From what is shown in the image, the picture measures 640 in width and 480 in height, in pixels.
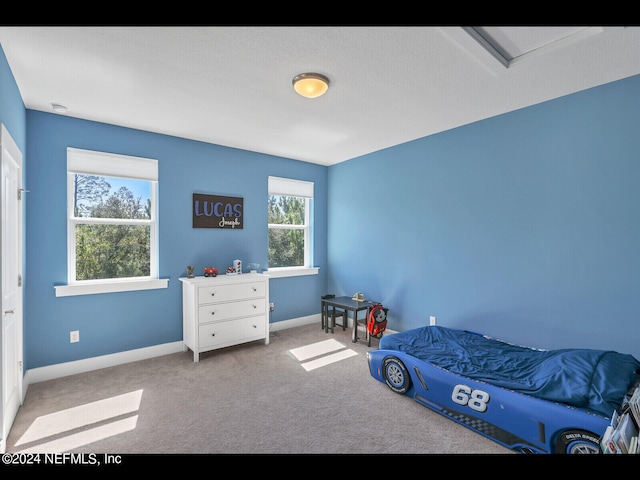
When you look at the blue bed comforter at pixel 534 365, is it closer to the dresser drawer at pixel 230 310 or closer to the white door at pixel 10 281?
the dresser drawer at pixel 230 310

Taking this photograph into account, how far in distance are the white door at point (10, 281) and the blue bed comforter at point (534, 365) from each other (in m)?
2.81

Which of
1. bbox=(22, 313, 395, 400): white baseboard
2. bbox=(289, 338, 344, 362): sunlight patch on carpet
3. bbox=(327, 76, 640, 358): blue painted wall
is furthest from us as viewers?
bbox=(289, 338, 344, 362): sunlight patch on carpet

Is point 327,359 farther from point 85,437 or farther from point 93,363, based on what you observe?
point 93,363

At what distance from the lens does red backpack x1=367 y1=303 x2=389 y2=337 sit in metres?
3.63

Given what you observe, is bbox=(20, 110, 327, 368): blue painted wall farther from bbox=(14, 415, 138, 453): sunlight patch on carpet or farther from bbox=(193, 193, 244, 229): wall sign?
bbox=(14, 415, 138, 453): sunlight patch on carpet

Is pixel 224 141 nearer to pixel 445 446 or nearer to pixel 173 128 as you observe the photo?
pixel 173 128

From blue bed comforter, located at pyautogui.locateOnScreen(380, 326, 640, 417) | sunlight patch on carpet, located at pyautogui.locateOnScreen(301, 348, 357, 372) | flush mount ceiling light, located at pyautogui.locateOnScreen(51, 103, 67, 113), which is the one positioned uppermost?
flush mount ceiling light, located at pyautogui.locateOnScreen(51, 103, 67, 113)

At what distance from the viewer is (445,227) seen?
3357mm

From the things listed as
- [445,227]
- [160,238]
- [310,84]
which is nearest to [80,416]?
[160,238]

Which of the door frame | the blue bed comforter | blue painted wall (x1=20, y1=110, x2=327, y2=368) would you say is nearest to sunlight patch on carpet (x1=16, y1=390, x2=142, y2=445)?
the door frame

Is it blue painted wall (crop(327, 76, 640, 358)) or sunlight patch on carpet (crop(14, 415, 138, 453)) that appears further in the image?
blue painted wall (crop(327, 76, 640, 358))

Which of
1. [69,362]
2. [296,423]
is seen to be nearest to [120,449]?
[296,423]

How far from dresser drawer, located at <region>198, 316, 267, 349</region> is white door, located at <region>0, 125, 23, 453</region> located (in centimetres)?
141

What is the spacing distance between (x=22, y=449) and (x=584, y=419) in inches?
130
